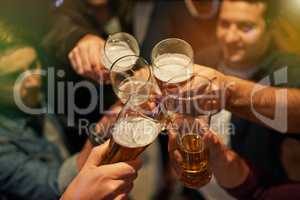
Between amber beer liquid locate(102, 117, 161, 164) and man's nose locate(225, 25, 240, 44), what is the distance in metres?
0.72

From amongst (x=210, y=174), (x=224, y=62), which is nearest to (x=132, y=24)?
(x=224, y=62)

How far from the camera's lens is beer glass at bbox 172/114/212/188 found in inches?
37.3

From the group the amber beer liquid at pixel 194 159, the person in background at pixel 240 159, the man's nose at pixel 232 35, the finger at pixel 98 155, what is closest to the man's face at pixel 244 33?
the man's nose at pixel 232 35

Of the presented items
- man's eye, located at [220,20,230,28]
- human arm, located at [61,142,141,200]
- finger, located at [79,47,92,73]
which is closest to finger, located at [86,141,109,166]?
human arm, located at [61,142,141,200]

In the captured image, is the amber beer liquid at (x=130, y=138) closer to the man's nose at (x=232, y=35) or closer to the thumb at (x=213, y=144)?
the thumb at (x=213, y=144)

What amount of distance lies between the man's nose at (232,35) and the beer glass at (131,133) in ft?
2.34

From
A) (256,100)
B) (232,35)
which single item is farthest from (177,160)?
(232,35)

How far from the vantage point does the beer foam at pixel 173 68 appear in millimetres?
975

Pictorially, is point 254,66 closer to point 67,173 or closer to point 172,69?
point 172,69

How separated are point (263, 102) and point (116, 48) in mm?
394

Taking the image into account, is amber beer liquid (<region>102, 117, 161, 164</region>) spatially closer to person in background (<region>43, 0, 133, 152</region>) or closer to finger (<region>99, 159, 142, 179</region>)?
finger (<region>99, 159, 142, 179</region>)

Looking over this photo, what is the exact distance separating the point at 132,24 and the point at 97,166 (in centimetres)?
101

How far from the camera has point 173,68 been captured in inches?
39.5

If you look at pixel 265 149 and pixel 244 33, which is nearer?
pixel 265 149
